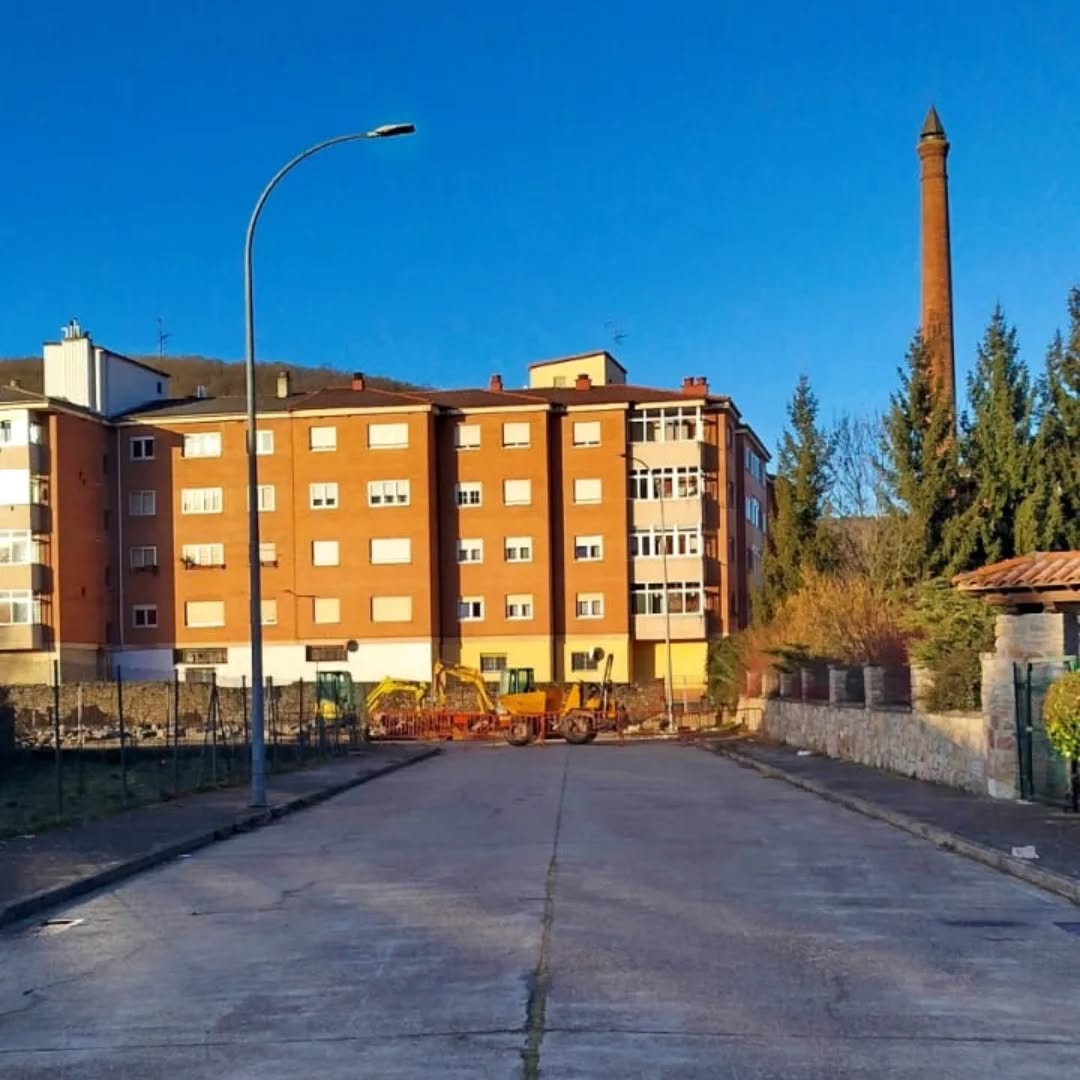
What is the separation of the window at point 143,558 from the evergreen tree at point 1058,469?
4082cm

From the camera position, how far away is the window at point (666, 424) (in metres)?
64.6

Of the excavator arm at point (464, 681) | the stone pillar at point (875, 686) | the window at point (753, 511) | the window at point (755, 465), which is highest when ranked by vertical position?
the window at point (755, 465)

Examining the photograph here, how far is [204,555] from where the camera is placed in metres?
65.6

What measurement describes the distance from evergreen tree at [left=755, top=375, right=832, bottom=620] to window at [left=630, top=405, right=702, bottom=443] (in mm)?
11778

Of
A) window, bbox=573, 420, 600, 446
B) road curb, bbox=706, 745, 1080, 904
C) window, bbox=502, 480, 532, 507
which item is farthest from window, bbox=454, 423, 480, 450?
road curb, bbox=706, 745, 1080, 904

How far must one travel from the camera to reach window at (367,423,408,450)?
64438mm

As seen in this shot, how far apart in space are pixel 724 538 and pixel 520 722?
1857cm

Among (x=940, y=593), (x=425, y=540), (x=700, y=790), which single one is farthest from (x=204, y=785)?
(x=425, y=540)

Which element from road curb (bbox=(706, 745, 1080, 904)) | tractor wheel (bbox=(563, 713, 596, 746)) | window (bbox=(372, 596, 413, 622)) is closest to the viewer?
road curb (bbox=(706, 745, 1080, 904))

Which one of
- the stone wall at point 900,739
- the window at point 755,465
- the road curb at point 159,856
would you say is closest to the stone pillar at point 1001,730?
the stone wall at point 900,739

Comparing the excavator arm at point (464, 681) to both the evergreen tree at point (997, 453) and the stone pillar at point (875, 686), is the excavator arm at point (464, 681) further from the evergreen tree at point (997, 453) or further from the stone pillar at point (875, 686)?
the stone pillar at point (875, 686)

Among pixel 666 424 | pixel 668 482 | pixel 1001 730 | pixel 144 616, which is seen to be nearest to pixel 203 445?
pixel 144 616

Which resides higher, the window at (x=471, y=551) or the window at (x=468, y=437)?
the window at (x=468, y=437)

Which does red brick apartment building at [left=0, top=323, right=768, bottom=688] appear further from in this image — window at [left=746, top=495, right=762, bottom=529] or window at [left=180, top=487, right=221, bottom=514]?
window at [left=746, top=495, right=762, bottom=529]
